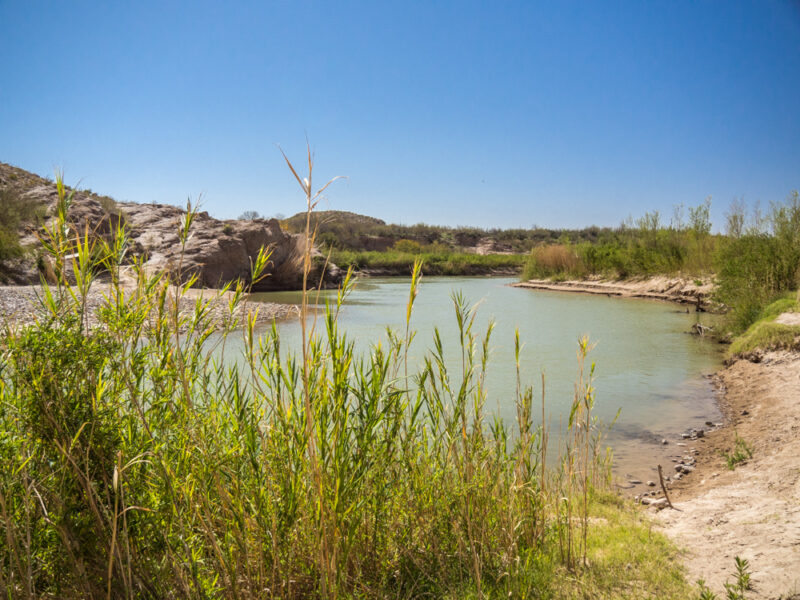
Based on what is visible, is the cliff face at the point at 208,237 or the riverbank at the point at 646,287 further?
the cliff face at the point at 208,237

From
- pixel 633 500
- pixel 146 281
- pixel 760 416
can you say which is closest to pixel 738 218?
pixel 760 416

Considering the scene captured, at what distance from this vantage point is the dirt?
7.11 feet

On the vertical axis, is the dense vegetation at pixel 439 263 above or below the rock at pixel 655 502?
above

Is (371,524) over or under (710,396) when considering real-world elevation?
over

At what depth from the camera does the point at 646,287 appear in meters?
21.1

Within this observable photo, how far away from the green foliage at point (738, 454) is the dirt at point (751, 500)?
0.18 ft

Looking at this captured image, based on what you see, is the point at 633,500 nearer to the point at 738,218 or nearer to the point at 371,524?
the point at 371,524

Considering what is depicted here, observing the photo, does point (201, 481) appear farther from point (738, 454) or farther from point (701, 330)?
point (701, 330)

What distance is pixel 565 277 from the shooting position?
87.2 ft

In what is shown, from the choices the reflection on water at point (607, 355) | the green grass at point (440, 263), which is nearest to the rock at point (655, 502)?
the reflection on water at point (607, 355)

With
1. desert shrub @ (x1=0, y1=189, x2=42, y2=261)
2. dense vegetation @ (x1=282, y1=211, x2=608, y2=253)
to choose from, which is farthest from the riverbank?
dense vegetation @ (x1=282, y1=211, x2=608, y2=253)

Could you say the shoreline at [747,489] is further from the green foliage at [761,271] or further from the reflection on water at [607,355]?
the green foliage at [761,271]

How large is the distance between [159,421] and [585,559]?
1.82 meters

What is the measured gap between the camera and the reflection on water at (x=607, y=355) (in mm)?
5527
